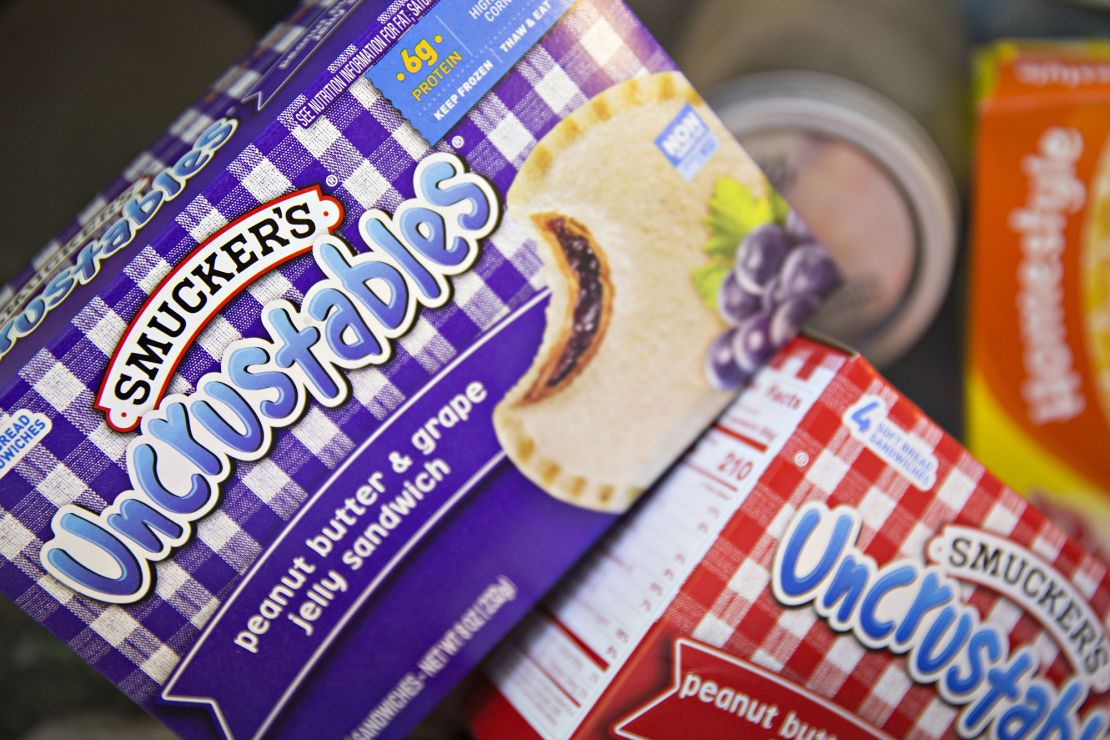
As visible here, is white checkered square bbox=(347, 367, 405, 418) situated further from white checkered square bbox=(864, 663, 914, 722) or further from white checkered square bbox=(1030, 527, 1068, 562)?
white checkered square bbox=(1030, 527, 1068, 562)

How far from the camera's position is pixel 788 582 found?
0.75 meters

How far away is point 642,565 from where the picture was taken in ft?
2.63

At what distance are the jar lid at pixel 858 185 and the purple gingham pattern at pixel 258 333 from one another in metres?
0.41

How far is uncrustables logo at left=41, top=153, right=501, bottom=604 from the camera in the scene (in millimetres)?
688

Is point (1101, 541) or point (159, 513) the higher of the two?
point (1101, 541)

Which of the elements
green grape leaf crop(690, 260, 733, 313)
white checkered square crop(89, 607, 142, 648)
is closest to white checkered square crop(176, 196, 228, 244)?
white checkered square crop(89, 607, 142, 648)

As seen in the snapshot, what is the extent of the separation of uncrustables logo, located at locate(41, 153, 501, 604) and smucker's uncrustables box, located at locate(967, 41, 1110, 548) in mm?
814

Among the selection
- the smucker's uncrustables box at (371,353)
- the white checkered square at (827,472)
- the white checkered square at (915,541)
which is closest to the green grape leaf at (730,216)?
the smucker's uncrustables box at (371,353)

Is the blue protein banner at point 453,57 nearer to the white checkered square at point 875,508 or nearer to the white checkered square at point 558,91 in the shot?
the white checkered square at point 558,91

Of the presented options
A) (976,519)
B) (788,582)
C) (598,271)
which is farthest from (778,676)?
(598,271)

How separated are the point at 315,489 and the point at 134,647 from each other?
0.22m

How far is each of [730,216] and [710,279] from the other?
66 millimetres

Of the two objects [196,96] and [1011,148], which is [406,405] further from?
[1011,148]

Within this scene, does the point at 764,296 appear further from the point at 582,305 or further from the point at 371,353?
the point at 371,353
